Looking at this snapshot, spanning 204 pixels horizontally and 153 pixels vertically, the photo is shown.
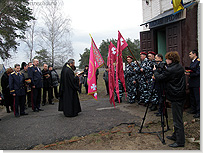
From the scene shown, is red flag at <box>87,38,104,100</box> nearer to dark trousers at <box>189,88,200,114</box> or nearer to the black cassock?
the black cassock

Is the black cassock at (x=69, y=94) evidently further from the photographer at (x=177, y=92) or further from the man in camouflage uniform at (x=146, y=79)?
the photographer at (x=177, y=92)

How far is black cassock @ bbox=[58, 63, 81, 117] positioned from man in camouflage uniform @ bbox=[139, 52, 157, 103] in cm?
261

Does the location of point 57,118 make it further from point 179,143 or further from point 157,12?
point 157,12

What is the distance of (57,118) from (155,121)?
10.9 feet

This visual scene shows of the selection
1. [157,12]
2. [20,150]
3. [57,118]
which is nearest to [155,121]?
[57,118]

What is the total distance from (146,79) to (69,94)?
2.98m

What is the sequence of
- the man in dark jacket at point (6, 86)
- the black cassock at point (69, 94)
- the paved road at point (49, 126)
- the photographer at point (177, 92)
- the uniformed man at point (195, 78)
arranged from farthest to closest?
the man in dark jacket at point (6, 86), the black cassock at point (69, 94), the uniformed man at point (195, 78), the paved road at point (49, 126), the photographer at point (177, 92)

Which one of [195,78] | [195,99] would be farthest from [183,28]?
[195,99]

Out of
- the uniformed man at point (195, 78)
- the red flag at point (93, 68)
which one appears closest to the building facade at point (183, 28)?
the uniformed man at point (195, 78)

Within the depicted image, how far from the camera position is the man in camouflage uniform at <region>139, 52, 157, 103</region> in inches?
252

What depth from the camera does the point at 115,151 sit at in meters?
3.47

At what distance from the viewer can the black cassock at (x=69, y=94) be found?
6.05 metres

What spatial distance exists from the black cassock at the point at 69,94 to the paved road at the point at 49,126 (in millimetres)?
262

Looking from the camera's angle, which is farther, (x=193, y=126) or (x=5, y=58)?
(x=5, y=58)
